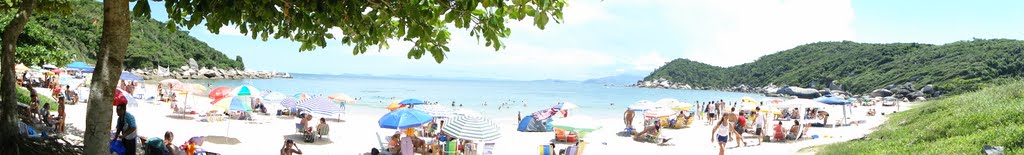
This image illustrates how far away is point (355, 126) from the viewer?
1873 cm

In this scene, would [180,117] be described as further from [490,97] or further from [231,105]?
[490,97]

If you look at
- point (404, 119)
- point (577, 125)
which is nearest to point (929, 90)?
point (577, 125)

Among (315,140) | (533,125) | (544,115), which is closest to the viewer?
(315,140)

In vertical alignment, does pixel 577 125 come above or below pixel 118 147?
below

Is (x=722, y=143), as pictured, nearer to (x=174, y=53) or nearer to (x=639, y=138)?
(x=639, y=138)

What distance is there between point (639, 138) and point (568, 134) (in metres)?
1.99

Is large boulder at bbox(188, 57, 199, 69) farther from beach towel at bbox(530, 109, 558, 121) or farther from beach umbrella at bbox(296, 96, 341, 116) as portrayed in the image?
beach umbrella at bbox(296, 96, 341, 116)

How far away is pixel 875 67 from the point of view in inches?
3750

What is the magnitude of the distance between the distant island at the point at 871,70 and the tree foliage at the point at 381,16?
3777 centimetres

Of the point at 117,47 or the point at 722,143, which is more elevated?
the point at 117,47

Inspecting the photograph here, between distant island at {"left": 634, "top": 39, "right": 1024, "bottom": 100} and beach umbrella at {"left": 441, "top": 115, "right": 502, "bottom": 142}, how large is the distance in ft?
109

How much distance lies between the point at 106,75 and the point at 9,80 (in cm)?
289

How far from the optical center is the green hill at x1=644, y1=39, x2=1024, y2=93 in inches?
2667

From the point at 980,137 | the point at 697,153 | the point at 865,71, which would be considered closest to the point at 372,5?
the point at 980,137
